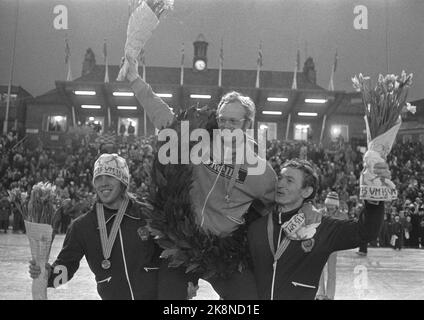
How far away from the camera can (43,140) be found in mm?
28328

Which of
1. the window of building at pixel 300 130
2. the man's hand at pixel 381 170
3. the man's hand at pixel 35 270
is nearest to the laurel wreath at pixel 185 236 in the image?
the man's hand at pixel 35 270

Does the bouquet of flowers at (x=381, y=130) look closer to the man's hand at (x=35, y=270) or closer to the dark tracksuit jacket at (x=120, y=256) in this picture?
the dark tracksuit jacket at (x=120, y=256)

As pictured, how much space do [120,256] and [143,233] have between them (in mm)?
223

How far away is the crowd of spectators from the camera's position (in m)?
17.0

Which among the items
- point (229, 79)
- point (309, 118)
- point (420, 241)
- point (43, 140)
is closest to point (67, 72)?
point (43, 140)

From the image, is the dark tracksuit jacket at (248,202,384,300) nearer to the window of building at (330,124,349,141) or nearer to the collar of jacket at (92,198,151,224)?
the collar of jacket at (92,198,151,224)

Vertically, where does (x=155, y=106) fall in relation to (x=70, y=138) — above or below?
below

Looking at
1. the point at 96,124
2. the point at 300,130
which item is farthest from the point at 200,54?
the point at 96,124

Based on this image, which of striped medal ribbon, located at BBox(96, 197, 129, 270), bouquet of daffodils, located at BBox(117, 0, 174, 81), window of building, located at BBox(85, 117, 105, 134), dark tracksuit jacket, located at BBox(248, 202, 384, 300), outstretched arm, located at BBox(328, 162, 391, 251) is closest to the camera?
outstretched arm, located at BBox(328, 162, 391, 251)

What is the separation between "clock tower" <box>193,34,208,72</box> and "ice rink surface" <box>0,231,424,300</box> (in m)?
31.8

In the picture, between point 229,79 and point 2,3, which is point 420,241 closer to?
point 229,79

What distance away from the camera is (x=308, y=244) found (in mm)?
3217

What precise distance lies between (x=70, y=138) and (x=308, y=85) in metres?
21.0

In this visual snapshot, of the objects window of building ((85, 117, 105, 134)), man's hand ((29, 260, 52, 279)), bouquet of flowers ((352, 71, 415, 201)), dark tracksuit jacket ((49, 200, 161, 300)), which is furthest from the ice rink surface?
window of building ((85, 117, 105, 134))
